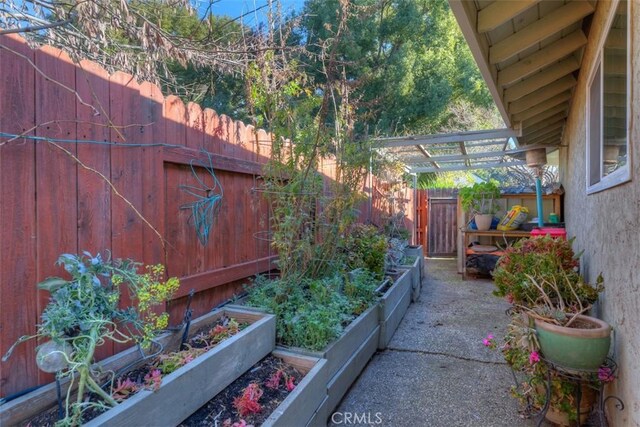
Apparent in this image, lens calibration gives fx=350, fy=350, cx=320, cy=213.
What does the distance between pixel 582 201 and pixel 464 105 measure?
789 centimetres

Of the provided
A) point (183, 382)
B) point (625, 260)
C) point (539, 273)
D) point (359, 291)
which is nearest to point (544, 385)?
point (539, 273)

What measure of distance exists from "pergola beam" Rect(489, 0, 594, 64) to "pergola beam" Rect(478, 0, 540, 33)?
537 millimetres

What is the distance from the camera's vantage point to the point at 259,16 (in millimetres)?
2654

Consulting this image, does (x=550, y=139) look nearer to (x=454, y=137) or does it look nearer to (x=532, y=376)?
(x=454, y=137)

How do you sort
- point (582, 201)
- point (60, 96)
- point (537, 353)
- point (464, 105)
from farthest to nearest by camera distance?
point (464, 105)
point (582, 201)
point (537, 353)
point (60, 96)

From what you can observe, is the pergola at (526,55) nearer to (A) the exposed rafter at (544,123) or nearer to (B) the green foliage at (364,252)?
(A) the exposed rafter at (544,123)

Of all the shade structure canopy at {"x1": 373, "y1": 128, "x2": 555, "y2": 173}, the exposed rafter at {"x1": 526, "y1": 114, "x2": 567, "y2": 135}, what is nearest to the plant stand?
the shade structure canopy at {"x1": 373, "y1": 128, "x2": 555, "y2": 173}

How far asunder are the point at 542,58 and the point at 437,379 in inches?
124

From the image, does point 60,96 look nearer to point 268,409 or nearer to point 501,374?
point 268,409

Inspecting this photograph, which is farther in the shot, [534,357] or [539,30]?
[539,30]

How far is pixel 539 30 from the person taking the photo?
295cm

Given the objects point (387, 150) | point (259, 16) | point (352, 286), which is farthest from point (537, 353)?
point (387, 150)

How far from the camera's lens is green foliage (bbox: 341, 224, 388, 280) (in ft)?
12.6

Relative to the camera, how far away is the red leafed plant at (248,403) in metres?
1.64
